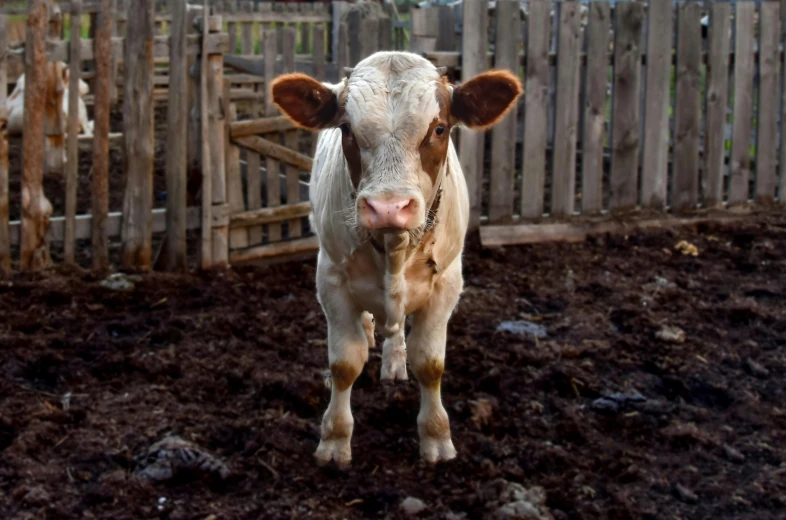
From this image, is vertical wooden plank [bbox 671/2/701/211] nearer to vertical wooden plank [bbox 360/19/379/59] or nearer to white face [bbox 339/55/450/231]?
vertical wooden plank [bbox 360/19/379/59]

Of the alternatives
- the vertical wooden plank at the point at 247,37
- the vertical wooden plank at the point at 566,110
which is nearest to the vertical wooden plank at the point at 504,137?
the vertical wooden plank at the point at 566,110

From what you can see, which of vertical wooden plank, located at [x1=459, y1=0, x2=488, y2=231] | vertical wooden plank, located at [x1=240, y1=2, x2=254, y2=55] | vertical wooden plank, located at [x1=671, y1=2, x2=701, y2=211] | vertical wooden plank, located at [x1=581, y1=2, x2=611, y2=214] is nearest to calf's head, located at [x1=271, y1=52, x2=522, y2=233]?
vertical wooden plank, located at [x1=459, y1=0, x2=488, y2=231]

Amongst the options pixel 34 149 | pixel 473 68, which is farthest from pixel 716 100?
pixel 34 149

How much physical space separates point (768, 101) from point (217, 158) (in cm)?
464

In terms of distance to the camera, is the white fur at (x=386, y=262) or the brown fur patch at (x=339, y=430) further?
the brown fur patch at (x=339, y=430)

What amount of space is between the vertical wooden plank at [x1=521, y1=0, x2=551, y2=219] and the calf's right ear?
4.13 metres

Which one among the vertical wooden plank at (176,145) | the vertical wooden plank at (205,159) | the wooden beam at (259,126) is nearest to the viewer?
the vertical wooden plank at (176,145)

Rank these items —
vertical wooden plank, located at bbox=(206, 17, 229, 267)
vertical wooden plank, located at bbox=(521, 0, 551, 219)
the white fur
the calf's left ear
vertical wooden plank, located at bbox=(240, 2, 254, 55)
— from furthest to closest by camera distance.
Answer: vertical wooden plank, located at bbox=(240, 2, 254, 55) → vertical wooden plank, located at bbox=(521, 0, 551, 219) → vertical wooden plank, located at bbox=(206, 17, 229, 267) → the calf's left ear → the white fur

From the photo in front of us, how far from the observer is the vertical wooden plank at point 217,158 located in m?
7.50

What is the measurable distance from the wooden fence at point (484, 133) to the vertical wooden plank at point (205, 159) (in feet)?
0.05

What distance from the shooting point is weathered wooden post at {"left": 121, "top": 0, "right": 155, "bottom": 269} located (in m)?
7.14

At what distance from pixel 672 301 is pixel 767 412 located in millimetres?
1796

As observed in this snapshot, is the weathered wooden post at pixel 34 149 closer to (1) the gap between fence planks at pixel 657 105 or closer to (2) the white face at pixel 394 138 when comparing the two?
(2) the white face at pixel 394 138

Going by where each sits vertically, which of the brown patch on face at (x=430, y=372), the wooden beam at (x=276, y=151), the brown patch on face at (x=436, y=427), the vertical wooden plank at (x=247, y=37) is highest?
the vertical wooden plank at (x=247, y=37)
